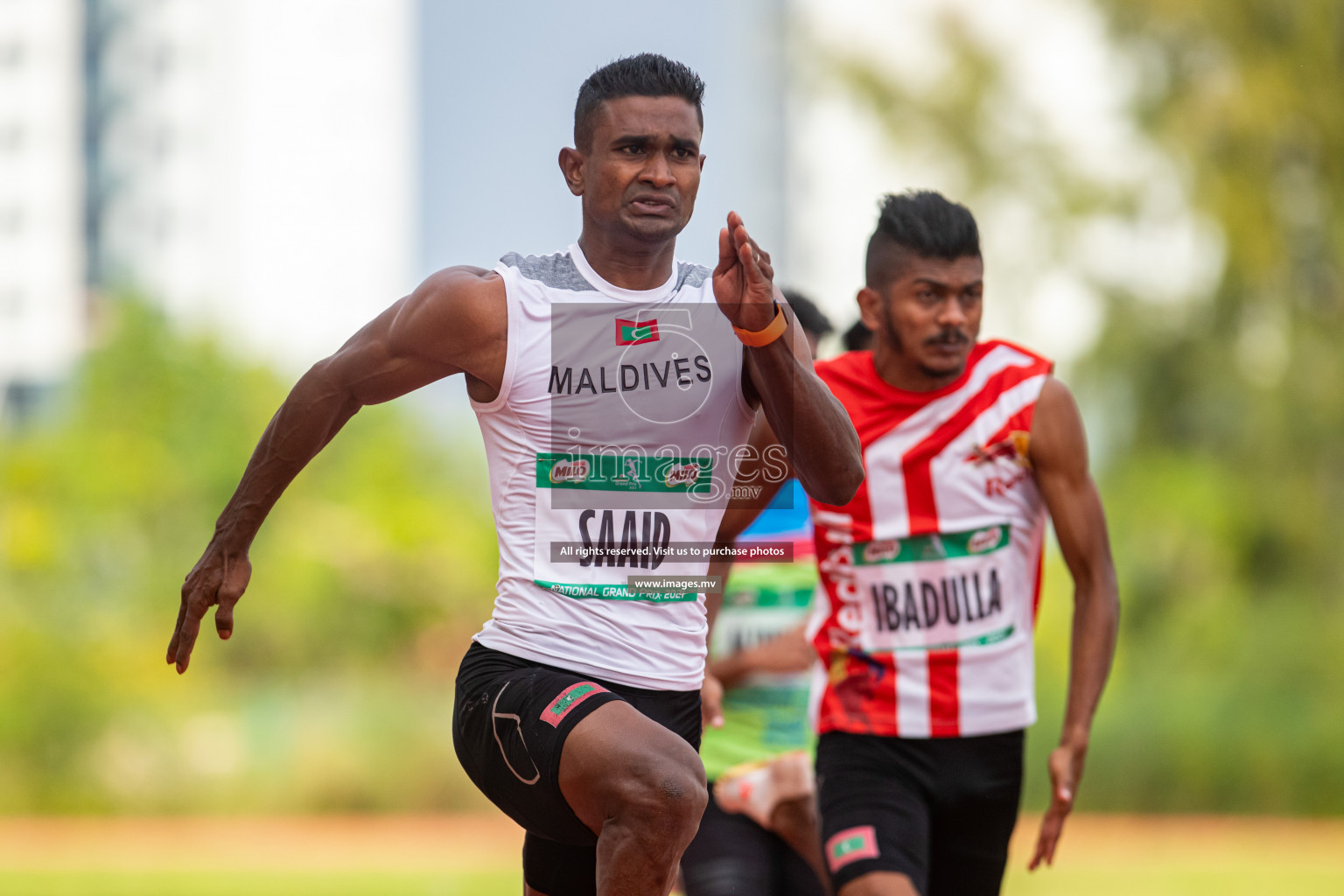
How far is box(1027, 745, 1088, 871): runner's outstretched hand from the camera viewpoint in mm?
4406

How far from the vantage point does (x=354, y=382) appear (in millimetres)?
3650

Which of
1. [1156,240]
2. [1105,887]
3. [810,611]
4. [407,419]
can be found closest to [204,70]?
[407,419]

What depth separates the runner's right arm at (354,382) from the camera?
141 inches

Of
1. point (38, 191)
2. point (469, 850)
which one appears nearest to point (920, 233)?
point (469, 850)

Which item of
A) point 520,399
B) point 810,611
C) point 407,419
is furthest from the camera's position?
point 407,419

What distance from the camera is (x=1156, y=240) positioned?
19.3 m

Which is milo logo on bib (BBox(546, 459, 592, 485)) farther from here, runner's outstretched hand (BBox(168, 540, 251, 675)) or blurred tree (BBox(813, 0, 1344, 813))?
blurred tree (BBox(813, 0, 1344, 813))

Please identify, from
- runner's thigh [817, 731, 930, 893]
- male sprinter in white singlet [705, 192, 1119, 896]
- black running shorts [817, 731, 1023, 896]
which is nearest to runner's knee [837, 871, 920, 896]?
runner's thigh [817, 731, 930, 893]

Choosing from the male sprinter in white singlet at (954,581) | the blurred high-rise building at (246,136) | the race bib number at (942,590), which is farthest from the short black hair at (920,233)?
the blurred high-rise building at (246,136)

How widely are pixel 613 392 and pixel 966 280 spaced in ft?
4.87

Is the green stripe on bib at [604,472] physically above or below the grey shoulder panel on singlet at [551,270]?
below

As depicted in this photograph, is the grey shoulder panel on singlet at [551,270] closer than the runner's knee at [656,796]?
No

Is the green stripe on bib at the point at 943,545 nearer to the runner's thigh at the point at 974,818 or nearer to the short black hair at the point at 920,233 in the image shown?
the runner's thigh at the point at 974,818

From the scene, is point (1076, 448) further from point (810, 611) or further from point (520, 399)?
point (520, 399)
